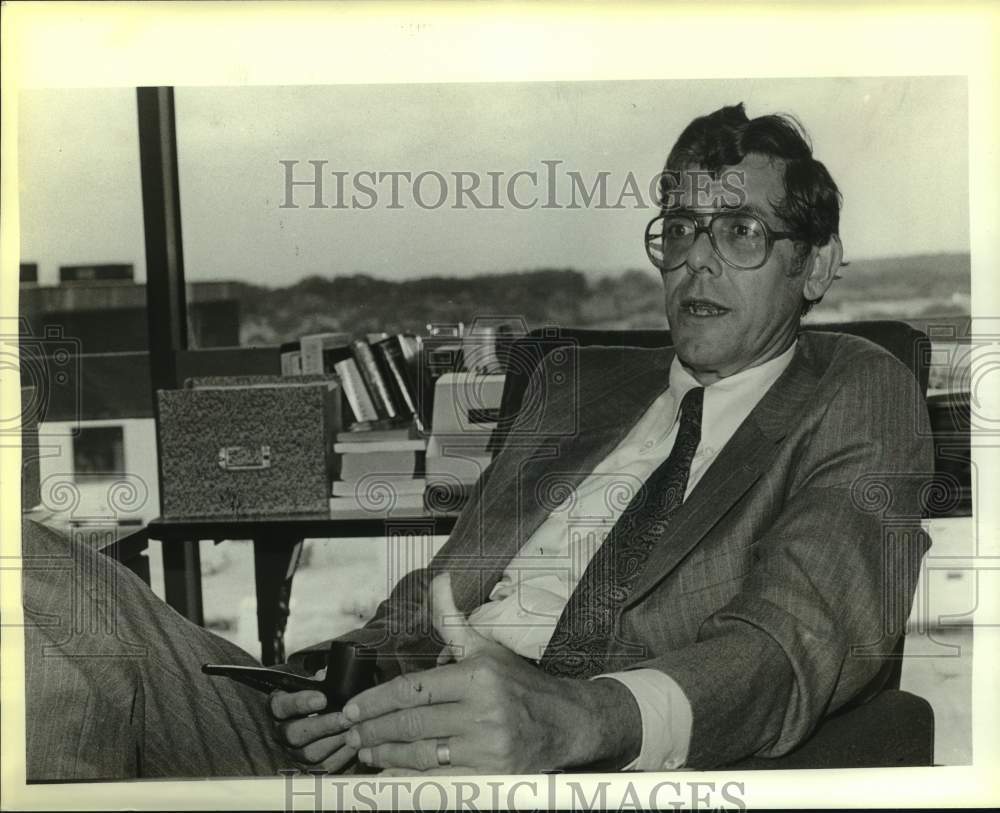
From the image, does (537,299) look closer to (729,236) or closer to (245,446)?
(729,236)

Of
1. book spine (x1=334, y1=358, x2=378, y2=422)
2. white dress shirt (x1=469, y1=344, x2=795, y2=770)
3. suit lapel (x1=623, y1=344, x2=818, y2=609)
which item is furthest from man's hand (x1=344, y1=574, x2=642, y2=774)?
book spine (x1=334, y1=358, x2=378, y2=422)

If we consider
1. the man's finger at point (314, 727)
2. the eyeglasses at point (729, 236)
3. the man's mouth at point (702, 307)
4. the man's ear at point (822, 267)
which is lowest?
the man's finger at point (314, 727)

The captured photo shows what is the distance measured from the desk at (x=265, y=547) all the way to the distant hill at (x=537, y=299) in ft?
1.33

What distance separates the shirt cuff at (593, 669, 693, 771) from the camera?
228cm

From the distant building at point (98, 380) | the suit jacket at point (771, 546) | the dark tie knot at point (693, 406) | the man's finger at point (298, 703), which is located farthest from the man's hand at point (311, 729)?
A: the dark tie knot at point (693, 406)

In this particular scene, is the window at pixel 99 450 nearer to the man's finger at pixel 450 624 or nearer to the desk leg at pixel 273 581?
the desk leg at pixel 273 581

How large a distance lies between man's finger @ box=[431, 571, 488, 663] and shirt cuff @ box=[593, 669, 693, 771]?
1.02 ft

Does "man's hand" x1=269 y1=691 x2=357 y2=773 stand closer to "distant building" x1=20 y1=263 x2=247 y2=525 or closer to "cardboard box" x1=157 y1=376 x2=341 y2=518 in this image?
"cardboard box" x1=157 y1=376 x2=341 y2=518

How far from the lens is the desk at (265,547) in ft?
8.57

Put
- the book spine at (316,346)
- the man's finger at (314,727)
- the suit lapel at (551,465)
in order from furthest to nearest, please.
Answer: the book spine at (316,346)
the suit lapel at (551,465)
the man's finger at (314,727)

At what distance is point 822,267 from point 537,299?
59 cm

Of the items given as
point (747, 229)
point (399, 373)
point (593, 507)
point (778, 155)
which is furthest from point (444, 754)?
point (778, 155)

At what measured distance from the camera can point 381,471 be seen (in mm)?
2602

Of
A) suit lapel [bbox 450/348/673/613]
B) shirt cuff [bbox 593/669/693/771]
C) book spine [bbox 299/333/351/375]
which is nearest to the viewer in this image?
shirt cuff [bbox 593/669/693/771]
